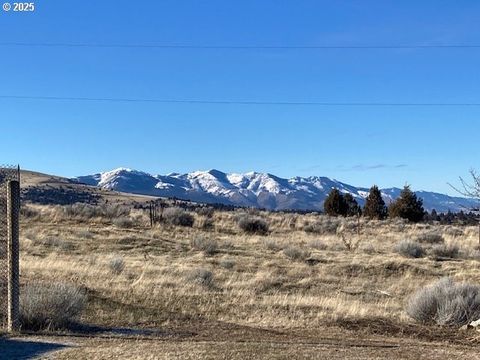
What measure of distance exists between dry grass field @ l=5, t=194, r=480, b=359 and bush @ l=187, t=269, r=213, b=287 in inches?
1.9

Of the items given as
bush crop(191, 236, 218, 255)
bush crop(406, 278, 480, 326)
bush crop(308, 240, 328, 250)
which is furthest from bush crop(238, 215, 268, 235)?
bush crop(406, 278, 480, 326)

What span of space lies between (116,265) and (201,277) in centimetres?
304

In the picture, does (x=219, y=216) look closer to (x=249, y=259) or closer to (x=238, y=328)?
(x=249, y=259)

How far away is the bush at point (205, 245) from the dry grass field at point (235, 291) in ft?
0.20

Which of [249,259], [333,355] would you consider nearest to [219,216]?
[249,259]

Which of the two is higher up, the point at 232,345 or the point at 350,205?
the point at 350,205

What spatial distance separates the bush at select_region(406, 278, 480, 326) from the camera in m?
12.9

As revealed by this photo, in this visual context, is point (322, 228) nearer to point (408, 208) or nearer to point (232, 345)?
point (408, 208)

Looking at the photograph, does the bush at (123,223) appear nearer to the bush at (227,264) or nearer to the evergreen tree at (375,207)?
the bush at (227,264)

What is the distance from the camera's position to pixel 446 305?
42.6ft

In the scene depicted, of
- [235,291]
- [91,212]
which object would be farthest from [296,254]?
[91,212]

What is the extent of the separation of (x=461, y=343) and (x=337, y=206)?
5083cm

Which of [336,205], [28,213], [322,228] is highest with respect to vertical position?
[336,205]

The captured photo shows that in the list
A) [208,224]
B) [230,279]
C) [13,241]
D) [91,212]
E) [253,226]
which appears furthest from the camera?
[91,212]
